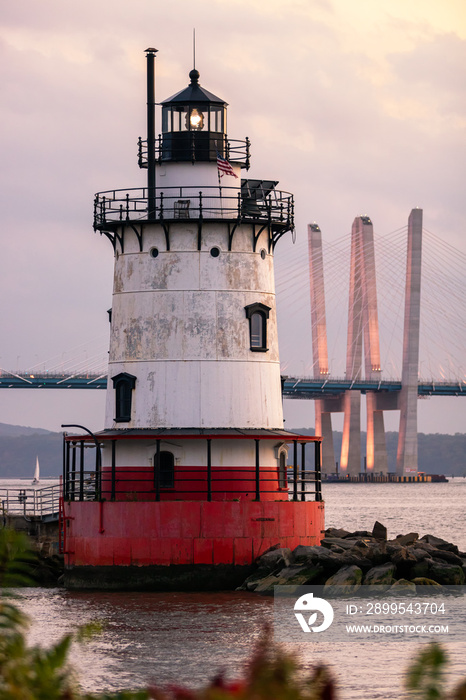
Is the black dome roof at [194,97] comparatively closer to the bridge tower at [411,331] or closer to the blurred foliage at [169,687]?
the blurred foliage at [169,687]

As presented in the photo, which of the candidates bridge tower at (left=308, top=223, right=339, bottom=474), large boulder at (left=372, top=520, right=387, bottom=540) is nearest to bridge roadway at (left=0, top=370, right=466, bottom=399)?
bridge tower at (left=308, top=223, right=339, bottom=474)

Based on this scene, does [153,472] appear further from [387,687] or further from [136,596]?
[387,687]

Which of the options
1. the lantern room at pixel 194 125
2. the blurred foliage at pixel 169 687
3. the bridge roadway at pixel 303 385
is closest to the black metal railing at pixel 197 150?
the lantern room at pixel 194 125

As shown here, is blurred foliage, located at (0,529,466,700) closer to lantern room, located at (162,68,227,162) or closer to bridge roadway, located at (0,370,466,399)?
lantern room, located at (162,68,227,162)

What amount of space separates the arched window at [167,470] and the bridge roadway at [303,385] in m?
64.9

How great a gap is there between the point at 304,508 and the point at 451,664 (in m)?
6.82

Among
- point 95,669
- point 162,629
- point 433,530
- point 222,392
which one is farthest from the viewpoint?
point 433,530

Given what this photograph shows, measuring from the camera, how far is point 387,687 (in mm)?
13797

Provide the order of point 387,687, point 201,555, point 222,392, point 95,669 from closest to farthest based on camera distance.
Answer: point 387,687
point 95,669
point 201,555
point 222,392

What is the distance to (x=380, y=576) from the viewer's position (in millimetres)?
20734

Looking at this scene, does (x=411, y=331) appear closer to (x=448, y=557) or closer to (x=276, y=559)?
(x=448, y=557)

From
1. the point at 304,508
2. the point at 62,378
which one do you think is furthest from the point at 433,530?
the point at 62,378

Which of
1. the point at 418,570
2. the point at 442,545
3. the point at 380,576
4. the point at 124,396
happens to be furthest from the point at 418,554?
the point at 124,396

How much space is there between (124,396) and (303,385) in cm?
7321
